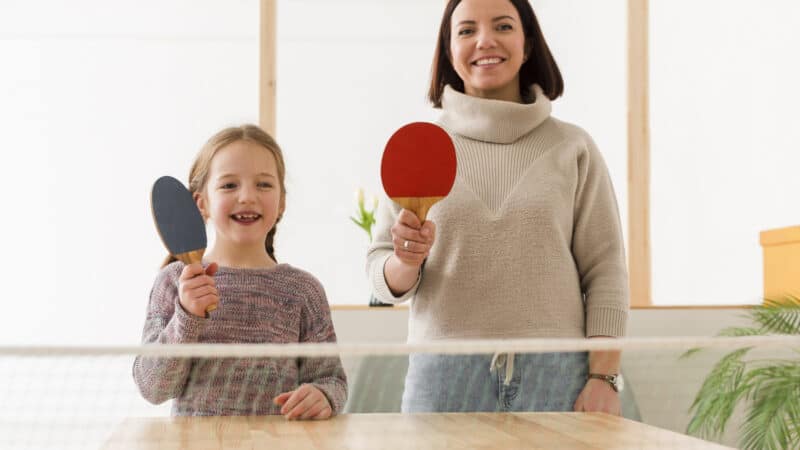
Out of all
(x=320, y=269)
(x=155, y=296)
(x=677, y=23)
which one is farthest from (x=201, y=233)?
(x=677, y=23)

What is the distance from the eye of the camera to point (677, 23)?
4895 millimetres

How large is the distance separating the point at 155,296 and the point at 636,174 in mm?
3299

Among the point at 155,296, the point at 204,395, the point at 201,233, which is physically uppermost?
the point at 201,233

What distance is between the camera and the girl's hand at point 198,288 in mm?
1646

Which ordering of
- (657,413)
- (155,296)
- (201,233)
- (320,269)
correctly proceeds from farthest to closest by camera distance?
(320,269)
(657,413)
(155,296)
(201,233)

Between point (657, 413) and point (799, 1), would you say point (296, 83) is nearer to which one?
point (657, 413)

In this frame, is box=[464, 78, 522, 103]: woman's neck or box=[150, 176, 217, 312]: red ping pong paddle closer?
box=[150, 176, 217, 312]: red ping pong paddle

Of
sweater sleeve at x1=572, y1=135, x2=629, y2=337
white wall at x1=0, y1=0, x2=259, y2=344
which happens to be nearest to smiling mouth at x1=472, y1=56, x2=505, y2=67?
sweater sleeve at x1=572, y1=135, x2=629, y2=337

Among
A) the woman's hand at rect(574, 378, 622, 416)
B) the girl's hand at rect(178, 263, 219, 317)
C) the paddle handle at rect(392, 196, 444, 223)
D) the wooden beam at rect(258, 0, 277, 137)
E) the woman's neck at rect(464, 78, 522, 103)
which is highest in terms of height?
the wooden beam at rect(258, 0, 277, 137)

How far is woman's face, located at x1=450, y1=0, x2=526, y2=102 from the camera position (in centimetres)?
202

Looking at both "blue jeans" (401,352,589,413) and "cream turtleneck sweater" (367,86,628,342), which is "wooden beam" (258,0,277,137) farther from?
"blue jeans" (401,352,589,413)

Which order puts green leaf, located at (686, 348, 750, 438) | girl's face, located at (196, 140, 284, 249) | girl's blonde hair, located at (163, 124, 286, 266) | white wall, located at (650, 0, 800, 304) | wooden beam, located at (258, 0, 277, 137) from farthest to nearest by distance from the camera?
white wall, located at (650, 0, 800, 304)
wooden beam, located at (258, 0, 277, 137)
green leaf, located at (686, 348, 750, 438)
girl's blonde hair, located at (163, 124, 286, 266)
girl's face, located at (196, 140, 284, 249)

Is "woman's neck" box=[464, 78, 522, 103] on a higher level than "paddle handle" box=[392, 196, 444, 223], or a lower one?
higher

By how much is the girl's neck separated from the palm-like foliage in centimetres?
193
